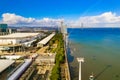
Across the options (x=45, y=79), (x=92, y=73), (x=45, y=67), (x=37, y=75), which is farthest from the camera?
(x=45, y=67)

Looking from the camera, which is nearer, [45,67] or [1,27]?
[45,67]

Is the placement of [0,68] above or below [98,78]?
above

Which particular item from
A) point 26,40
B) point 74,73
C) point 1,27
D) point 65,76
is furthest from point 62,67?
point 1,27

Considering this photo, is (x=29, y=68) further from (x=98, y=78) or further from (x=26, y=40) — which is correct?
(x=26, y=40)

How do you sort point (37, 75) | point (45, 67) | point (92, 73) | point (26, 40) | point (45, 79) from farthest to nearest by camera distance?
1. point (26, 40)
2. point (45, 67)
3. point (92, 73)
4. point (37, 75)
5. point (45, 79)

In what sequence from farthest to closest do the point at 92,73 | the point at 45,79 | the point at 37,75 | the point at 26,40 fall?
1. the point at 26,40
2. the point at 92,73
3. the point at 37,75
4. the point at 45,79

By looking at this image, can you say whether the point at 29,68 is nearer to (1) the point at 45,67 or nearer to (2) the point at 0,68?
(1) the point at 45,67

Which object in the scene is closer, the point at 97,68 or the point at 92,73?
the point at 92,73

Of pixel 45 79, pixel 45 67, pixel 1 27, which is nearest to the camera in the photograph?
pixel 45 79

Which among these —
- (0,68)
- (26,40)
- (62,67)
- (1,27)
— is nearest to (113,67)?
(62,67)
